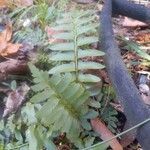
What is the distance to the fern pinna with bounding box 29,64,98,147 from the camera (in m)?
1.70

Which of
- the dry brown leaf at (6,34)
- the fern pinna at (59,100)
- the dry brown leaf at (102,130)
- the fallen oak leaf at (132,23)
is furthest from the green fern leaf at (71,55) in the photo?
the fallen oak leaf at (132,23)

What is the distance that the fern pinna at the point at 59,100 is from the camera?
1699 mm

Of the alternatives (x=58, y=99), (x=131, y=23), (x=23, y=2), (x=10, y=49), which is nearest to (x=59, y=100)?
(x=58, y=99)

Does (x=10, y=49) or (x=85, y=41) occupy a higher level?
(x=85, y=41)

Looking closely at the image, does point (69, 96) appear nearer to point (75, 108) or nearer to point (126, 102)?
point (75, 108)

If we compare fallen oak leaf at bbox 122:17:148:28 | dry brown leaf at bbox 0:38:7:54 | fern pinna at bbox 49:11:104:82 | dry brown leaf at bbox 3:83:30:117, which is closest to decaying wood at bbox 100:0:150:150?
fern pinna at bbox 49:11:104:82

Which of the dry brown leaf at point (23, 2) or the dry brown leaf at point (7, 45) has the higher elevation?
the dry brown leaf at point (23, 2)

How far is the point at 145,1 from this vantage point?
283 cm

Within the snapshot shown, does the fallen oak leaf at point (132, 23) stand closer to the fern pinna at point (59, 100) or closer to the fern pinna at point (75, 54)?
the fern pinna at point (75, 54)

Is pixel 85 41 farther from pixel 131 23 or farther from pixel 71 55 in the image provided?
pixel 131 23

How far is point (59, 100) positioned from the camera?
172cm

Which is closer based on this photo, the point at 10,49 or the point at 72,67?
the point at 72,67

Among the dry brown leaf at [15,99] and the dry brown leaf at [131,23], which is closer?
the dry brown leaf at [15,99]

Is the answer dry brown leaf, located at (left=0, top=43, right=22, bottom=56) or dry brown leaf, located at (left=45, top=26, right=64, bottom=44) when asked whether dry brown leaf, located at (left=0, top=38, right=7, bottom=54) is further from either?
dry brown leaf, located at (left=45, top=26, right=64, bottom=44)
